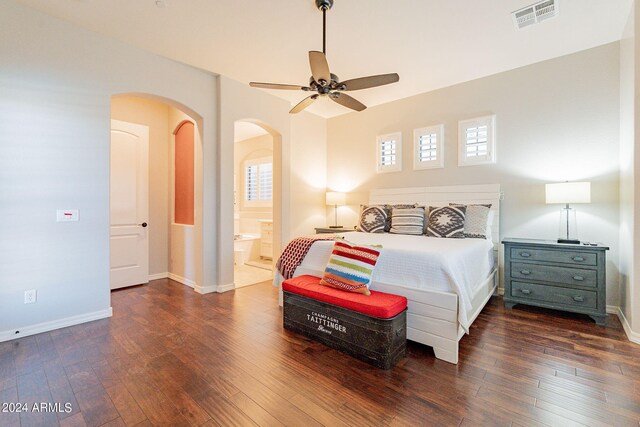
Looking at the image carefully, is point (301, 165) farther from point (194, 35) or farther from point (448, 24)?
point (448, 24)

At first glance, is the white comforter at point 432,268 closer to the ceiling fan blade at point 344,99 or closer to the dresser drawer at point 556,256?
the dresser drawer at point 556,256

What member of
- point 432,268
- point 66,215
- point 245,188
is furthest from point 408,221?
point 245,188

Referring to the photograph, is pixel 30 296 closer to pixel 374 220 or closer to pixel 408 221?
pixel 374 220

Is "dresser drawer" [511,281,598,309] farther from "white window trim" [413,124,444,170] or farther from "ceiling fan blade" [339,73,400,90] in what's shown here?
"ceiling fan blade" [339,73,400,90]

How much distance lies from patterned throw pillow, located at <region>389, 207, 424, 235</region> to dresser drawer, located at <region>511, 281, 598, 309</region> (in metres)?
1.26

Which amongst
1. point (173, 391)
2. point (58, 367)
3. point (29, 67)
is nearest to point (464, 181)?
point (173, 391)

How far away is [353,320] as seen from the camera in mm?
2213

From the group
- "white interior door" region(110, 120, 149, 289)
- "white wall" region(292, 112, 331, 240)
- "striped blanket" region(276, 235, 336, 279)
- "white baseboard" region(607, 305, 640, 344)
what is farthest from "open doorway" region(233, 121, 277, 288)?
"white baseboard" region(607, 305, 640, 344)

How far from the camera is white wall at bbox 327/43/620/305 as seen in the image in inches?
126

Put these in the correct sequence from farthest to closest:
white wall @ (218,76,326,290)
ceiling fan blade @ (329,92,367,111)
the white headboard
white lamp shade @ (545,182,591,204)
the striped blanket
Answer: white wall @ (218,76,326,290), the white headboard, the striped blanket, white lamp shade @ (545,182,591,204), ceiling fan blade @ (329,92,367,111)

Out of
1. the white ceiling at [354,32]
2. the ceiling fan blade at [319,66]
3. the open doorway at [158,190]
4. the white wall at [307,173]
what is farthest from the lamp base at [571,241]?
the open doorway at [158,190]

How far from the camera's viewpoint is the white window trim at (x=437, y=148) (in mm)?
4379

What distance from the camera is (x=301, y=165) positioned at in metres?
5.32

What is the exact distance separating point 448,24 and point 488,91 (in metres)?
1.57
